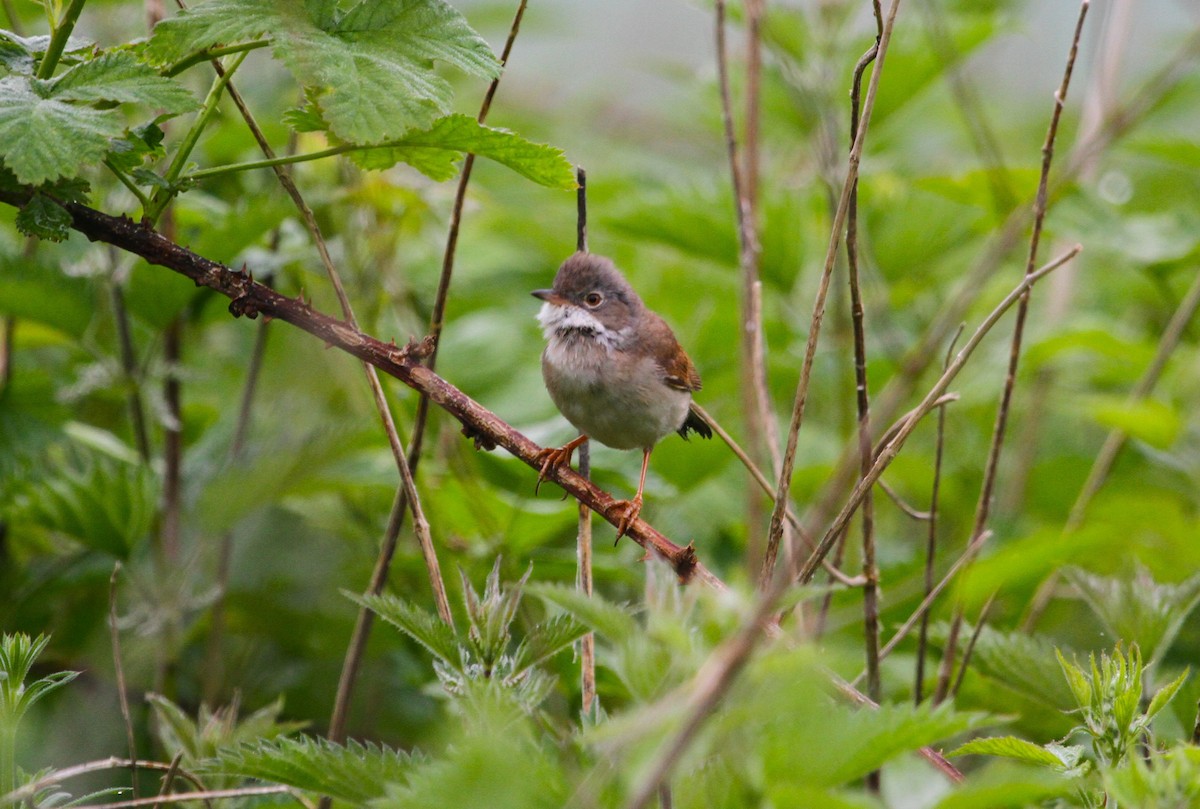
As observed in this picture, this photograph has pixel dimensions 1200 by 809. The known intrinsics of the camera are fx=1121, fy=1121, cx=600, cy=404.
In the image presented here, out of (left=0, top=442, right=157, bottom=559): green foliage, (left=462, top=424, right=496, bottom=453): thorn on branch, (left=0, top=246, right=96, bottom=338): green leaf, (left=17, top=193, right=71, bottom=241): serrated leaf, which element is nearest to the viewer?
(left=17, top=193, right=71, bottom=241): serrated leaf

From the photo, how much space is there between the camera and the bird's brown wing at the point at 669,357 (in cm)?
315

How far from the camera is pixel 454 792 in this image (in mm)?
1137

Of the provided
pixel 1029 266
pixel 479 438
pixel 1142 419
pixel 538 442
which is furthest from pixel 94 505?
pixel 1142 419

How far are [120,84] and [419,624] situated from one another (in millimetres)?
907

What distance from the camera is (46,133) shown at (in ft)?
5.08

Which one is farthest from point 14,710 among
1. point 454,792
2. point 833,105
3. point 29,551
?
point 833,105

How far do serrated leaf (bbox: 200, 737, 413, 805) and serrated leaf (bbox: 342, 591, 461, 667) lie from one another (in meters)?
0.17

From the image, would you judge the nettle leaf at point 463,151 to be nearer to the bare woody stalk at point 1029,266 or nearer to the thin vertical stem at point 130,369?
the bare woody stalk at point 1029,266

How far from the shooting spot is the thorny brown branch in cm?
173

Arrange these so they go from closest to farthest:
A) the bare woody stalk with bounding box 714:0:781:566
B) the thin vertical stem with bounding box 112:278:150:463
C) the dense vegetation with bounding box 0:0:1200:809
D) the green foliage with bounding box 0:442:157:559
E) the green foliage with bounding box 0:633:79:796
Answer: the dense vegetation with bounding box 0:0:1200:809, the green foliage with bounding box 0:633:79:796, the bare woody stalk with bounding box 714:0:781:566, the green foliage with bounding box 0:442:157:559, the thin vertical stem with bounding box 112:278:150:463

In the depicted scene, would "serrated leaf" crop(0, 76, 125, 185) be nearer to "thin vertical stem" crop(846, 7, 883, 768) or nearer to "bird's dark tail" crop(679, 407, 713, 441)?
"thin vertical stem" crop(846, 7, 883, 768)

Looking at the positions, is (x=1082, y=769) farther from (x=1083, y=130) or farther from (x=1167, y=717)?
(x=1083, y=130)

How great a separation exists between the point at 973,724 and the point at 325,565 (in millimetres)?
2560

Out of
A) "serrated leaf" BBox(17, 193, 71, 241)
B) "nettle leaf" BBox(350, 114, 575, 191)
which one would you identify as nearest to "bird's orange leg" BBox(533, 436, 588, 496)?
"nettle leaf" BBox(350, 114, 575, 191)
